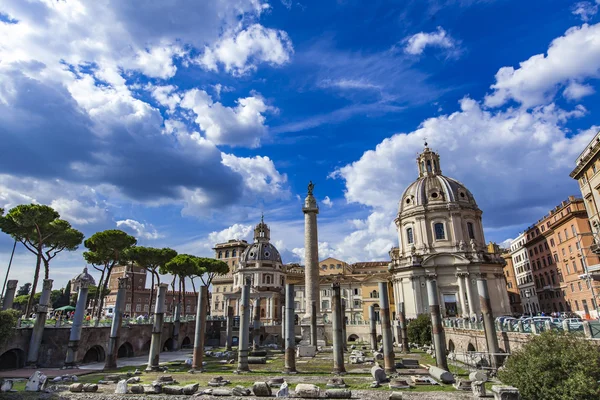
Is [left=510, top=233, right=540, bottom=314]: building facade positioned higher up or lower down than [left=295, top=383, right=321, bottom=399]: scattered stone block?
higher up

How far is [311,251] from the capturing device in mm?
43625

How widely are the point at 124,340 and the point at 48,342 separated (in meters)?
7.63

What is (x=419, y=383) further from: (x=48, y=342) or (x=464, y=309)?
(x=464, y=309)

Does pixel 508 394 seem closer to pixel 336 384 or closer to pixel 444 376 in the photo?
pixel 444 376

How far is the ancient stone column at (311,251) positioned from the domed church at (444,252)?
15.3 metres

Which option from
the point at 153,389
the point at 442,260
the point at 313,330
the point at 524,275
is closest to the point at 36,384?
the point at 153,389

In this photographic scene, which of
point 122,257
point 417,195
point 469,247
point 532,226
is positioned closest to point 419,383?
point 469,247

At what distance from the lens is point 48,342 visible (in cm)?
2716

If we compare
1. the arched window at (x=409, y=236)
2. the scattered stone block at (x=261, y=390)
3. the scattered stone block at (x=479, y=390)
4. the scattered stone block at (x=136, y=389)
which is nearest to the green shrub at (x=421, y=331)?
the arched window at (x=409, y=236)

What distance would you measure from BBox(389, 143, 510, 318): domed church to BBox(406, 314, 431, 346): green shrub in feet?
31.9

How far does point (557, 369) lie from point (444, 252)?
136 feet

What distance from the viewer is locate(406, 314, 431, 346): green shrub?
3806 centimetres

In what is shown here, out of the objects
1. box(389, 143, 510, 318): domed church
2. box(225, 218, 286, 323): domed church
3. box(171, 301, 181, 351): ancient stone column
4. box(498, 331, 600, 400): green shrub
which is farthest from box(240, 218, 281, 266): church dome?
box(498, 331, 600, 400): green shrub

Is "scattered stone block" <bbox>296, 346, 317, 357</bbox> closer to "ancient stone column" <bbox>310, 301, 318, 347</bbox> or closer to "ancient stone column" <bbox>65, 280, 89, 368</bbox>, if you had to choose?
"ancient stone column" <bbox>310, 301, 318, 347</bbox>
